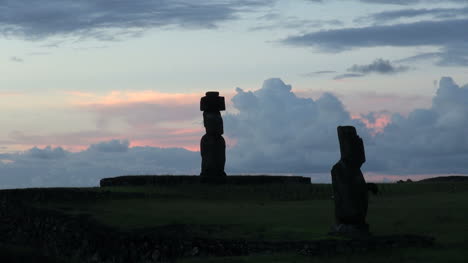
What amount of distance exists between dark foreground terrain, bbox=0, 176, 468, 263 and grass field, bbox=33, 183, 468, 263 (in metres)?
0.03

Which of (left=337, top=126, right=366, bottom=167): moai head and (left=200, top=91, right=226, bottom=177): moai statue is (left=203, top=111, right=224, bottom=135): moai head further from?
(left=337, top=126, right=366, bottom=167): moai head

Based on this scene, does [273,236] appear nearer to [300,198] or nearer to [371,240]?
[371,240]

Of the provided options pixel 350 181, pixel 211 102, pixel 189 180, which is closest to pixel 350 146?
pixel 350 181

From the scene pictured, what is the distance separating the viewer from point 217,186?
41281 mm

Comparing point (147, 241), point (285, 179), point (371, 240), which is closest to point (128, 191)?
point (285, 179)

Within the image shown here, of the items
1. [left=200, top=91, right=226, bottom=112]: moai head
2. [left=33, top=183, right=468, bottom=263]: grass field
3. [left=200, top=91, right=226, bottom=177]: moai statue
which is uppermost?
[left=200, top=91, right=226, bottom=112]: moai head

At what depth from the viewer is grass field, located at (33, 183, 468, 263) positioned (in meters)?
20.3

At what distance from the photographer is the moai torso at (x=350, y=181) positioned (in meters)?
22.1

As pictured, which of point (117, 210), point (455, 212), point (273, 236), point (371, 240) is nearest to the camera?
point (371, 240)

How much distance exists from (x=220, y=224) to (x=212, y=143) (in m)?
18.8

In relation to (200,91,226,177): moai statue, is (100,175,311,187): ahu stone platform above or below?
below

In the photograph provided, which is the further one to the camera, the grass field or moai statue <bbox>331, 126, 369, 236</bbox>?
moai statue <bbox>331, 126, 369, 236</bbox>

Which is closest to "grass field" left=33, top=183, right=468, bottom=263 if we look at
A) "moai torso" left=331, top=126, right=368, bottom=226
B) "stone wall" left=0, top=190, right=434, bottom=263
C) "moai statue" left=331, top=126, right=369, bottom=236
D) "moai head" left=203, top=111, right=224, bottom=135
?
"stone wall" left=0, top=190, right=434, bottom=263

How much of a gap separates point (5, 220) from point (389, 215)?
18.8m
